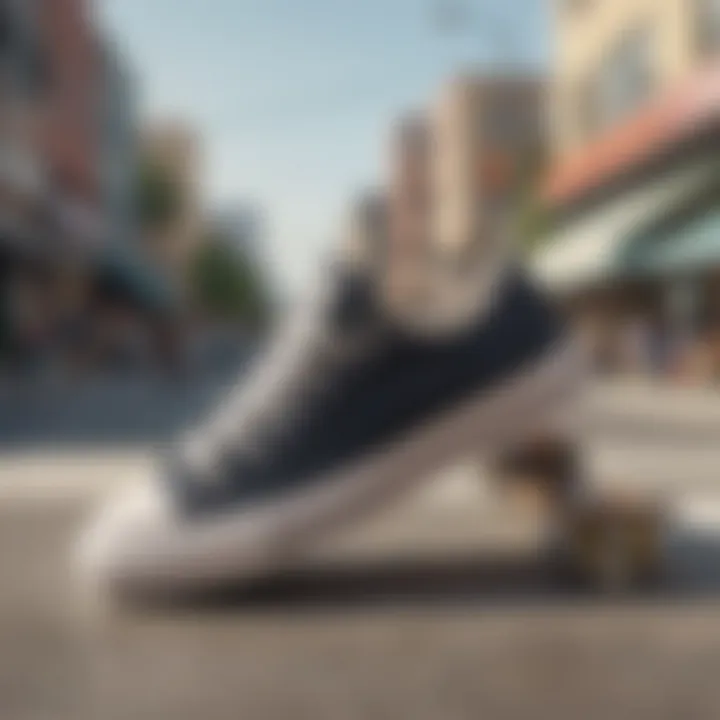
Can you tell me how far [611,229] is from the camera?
697 inches

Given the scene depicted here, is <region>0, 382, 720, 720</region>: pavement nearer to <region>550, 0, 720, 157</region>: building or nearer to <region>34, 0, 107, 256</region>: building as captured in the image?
<region>550, 0, 720, 157</region>: building

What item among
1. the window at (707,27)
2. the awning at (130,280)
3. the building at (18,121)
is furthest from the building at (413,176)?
the window at (707,27)

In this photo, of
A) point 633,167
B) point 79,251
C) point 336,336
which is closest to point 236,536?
point 336,336

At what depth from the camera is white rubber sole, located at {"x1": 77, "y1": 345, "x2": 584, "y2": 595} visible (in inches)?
124

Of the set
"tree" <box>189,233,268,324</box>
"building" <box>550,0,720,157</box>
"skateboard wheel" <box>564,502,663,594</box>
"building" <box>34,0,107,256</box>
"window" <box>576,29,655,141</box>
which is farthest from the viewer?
"tree" <box>189,233,268,324</box>

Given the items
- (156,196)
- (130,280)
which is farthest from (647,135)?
(156,196)

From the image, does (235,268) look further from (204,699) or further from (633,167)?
(204,699)

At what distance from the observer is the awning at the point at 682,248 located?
45.0 ft

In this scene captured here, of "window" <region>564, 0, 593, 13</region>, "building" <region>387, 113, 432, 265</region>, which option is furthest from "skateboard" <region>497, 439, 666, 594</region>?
"building" <region>387, 113, 432, 265</region>

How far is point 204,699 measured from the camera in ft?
7.95

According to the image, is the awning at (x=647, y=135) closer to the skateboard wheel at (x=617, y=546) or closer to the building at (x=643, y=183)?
the building at (x=643, y=183)

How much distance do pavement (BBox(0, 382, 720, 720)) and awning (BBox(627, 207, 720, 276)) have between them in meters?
9.74

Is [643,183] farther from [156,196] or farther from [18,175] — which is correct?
[156,196]

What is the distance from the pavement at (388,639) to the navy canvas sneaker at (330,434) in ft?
0.56
